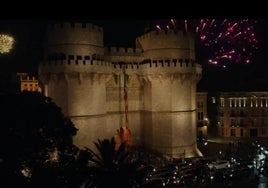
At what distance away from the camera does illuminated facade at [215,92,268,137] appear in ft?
167

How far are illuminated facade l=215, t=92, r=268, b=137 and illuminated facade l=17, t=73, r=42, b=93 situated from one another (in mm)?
23905

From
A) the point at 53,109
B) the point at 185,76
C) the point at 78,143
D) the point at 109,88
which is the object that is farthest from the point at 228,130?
the point at 53,109

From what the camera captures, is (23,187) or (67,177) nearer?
(23,187)

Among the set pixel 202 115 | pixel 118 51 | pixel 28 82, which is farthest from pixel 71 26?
pixel 202 115

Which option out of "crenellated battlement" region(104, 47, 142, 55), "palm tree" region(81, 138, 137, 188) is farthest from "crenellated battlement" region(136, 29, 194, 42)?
"palm tree" region(81, 138, 137, 188)

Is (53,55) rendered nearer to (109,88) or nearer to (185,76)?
(109,88)

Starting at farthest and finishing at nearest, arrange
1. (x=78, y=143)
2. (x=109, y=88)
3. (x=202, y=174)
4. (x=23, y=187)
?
(x=109, y=88) < (x=78, y=143) < (x=202, y=174) < (x=23, y=187)

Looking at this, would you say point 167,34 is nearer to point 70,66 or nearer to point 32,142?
point 70,66

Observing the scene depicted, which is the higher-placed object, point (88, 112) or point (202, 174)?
point (88, 112)

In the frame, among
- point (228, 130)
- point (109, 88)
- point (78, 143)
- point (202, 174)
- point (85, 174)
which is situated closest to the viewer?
point (85, 174)

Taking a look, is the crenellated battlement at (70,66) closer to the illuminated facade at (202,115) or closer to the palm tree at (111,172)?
the palm tree at (111,172)

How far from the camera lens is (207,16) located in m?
3.81

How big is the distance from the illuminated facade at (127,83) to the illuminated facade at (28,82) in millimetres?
18450

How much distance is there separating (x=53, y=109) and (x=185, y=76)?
1421 cm
